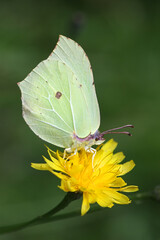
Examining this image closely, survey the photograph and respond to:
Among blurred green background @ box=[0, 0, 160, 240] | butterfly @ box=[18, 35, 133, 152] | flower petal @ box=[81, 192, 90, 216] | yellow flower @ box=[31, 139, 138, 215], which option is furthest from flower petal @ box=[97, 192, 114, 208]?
blurred green background @ box=[0, 0, 160, 240]

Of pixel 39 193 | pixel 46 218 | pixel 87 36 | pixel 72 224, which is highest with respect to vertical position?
pixel 87 36

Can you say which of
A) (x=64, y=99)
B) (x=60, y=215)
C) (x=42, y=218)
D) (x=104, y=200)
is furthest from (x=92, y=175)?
(x=64, y=99)

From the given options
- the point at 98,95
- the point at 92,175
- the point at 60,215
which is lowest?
the point at 98,95

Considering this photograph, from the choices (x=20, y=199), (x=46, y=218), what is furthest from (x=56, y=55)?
(x=20, y=199)

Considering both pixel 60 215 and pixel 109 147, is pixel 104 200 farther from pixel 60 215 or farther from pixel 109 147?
pixel 109 147

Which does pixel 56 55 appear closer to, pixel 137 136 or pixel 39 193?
pixel 39 193

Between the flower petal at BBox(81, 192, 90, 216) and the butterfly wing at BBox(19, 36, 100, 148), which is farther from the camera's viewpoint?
the butterfly wing at BBox(19, 36, 100, 148)

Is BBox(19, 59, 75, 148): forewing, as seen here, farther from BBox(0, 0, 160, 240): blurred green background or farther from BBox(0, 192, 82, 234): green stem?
BBox(0, 0, 160, 240): blurred green background
